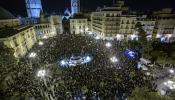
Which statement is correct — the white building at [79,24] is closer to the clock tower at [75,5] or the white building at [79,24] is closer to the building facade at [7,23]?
the building facade at [7,23]

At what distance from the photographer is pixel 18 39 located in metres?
33.5

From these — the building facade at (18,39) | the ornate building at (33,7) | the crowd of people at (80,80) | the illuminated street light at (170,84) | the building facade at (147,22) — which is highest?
the ornate building at (33,7)

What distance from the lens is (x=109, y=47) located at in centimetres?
3562

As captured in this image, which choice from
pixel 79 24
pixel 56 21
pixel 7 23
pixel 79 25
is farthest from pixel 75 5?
pixel 7 23

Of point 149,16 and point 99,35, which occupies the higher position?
point 149,16

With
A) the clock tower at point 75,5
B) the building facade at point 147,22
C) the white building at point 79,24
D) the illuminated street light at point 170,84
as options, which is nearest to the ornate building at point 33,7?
the clock tower at point 75,5

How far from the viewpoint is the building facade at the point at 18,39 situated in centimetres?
2901

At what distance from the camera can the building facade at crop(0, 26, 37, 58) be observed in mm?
29006

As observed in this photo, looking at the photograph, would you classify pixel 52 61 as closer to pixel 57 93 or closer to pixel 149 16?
pixel 57 93

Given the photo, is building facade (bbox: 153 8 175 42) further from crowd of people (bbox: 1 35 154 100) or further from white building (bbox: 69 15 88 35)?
white building (bbox: 69 15 88 35)

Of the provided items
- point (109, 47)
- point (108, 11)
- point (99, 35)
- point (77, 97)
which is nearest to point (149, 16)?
point (108, 11)

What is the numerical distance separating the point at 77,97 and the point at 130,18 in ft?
107

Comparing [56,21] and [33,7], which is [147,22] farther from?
[33,7]

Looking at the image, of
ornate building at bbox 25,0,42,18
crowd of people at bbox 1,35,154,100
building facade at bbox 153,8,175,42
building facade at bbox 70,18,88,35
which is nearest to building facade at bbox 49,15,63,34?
building facade at bbox 70,18,88,35
